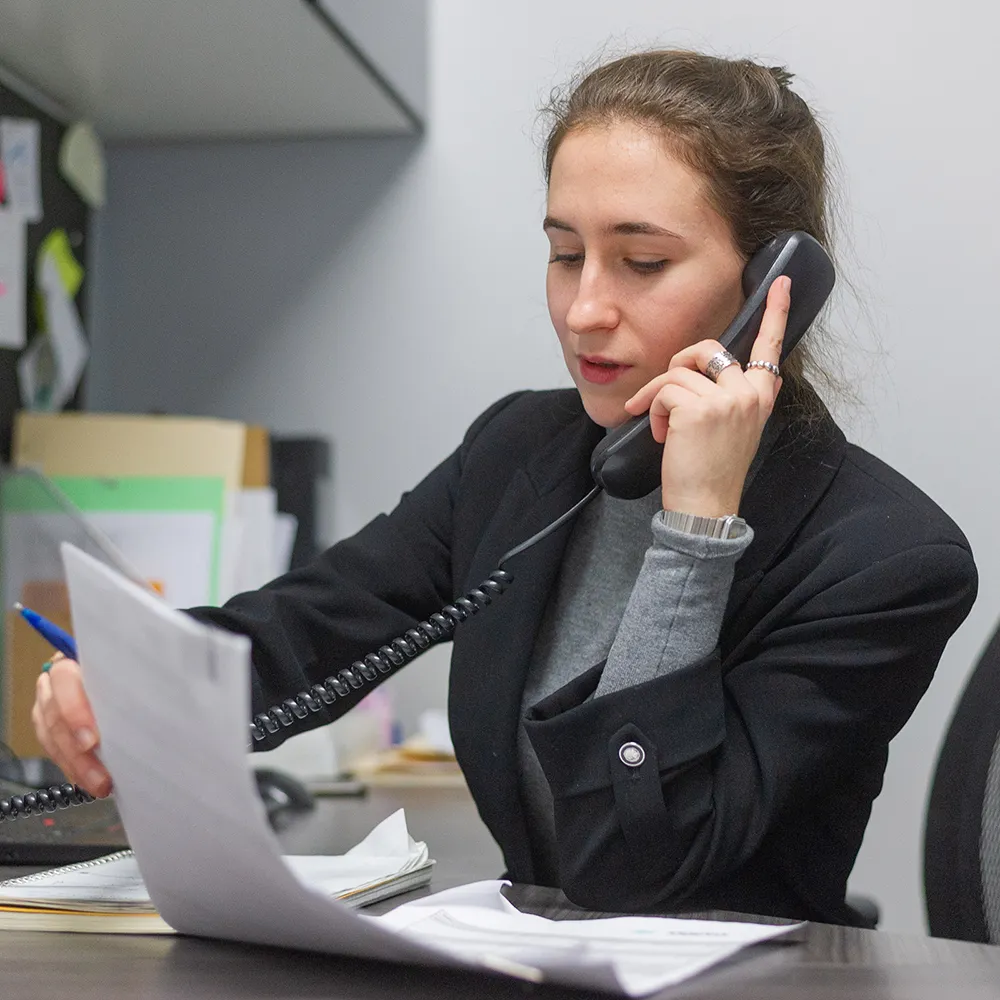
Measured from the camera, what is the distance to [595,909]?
0.82 m

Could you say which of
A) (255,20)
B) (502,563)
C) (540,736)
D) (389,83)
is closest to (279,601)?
(502,563)

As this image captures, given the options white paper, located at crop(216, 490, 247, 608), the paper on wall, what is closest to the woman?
white paper, located at crop(216, 490, 247, 608)

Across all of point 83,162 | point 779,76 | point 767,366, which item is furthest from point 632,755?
point 83,162

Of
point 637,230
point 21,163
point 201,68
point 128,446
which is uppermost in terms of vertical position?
point 201,68

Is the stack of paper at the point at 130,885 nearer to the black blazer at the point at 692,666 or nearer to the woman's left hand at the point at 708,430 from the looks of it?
the black blazer at the point at 692,666

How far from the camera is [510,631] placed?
104 centimetres

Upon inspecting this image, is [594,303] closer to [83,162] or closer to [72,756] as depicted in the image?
[72,756]

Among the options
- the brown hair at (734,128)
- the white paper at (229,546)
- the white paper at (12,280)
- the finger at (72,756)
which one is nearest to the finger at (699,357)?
the brown hair at (734,128)

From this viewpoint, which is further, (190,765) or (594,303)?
(594,303)

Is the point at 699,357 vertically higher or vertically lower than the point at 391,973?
higher

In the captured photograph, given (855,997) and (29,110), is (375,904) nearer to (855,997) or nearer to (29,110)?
(855,997)

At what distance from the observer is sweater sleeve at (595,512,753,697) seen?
2.88 feet

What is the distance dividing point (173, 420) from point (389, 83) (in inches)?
19.7

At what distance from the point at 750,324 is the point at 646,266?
0.09 m
